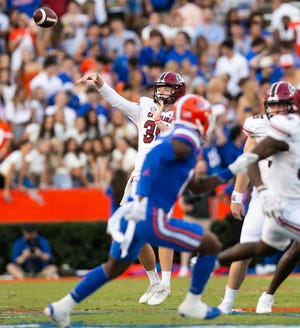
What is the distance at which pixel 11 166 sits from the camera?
15.4 metres

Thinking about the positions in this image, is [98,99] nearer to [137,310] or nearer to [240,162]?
[137,310]

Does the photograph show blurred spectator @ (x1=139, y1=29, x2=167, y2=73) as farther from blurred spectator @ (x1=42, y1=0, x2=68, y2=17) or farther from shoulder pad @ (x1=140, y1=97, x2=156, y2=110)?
shoulder pad @ (x1=140, y1=97, x2=156, y2=110)

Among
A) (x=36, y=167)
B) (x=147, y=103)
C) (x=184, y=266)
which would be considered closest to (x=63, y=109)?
(x=36, y=167)

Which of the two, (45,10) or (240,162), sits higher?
(45,10)

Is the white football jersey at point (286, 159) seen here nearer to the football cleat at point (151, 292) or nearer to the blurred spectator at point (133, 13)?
the football cleat at point (151, 292)

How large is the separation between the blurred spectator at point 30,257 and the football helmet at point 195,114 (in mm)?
8445

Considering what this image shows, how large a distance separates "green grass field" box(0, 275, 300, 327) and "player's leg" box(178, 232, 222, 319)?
0.27 m

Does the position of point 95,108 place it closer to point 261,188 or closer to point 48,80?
point 48,80

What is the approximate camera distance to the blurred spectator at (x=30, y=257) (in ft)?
49.9

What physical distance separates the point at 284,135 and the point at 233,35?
11603 millimetres

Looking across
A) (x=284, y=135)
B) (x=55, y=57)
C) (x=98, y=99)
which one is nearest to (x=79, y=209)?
Answer: (x=98, y=99)

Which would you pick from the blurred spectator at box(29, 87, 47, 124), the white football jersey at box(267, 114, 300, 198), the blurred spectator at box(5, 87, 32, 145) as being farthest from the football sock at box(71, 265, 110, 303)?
the blurred spectator at box(29, 87, 47, 124)

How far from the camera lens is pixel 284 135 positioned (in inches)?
289

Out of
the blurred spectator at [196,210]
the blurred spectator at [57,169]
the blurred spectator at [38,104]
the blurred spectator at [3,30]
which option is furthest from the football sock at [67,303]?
the blurred spectator at [3,30]
